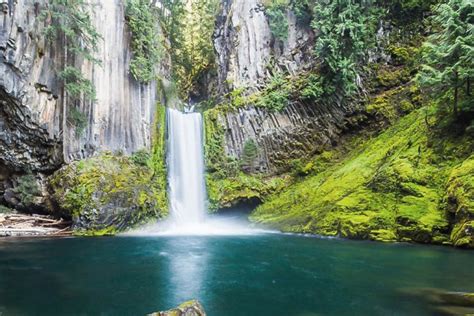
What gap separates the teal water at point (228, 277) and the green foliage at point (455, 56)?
767 cm

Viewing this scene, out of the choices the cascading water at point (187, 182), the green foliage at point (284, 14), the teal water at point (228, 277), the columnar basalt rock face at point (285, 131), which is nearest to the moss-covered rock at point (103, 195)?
the cascading water at point (187, 182)

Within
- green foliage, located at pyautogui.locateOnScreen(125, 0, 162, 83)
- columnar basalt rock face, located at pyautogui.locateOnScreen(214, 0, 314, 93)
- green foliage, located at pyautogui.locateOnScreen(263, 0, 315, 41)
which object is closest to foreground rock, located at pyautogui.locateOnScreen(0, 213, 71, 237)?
green foliage, located at pyautogui.locateOnScreen(125, 0, 162, 83)

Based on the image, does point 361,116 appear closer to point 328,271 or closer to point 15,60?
point 328,271

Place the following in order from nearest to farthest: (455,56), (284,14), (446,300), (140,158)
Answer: (446,300) → (455,56) → (140,158) → (284,14)

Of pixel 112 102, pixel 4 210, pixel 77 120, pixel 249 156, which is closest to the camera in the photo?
pixel 4 210

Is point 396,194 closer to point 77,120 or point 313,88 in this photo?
point 313,88

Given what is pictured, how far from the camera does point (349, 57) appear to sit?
80.2 ft

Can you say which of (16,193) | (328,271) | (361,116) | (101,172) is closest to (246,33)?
(361,116)

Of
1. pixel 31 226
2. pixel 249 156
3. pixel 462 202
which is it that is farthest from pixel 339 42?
pixel 31 226

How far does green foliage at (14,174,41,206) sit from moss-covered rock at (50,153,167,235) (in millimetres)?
1093

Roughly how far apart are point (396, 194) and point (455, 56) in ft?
21.4

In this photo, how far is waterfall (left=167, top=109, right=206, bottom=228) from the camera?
2452cm

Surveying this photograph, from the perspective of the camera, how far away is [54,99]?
20.9m

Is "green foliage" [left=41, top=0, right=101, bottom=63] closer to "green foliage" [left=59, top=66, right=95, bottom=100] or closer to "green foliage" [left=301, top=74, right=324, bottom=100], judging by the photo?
"green foliage" [left=59, top=66, right=95, bottom=100]
